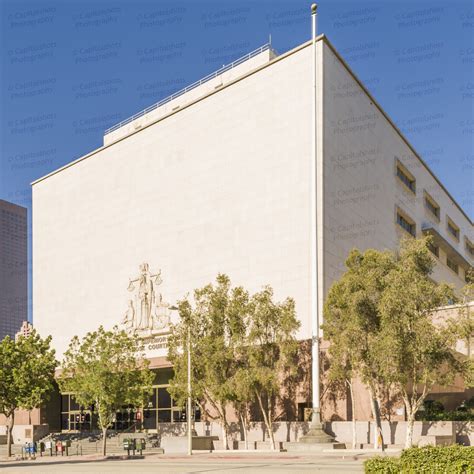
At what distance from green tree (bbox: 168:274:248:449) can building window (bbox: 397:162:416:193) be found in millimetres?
27981

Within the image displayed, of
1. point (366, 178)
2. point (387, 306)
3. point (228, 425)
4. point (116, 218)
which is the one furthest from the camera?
point (116, 218)

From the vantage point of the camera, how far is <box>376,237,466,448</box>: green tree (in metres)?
31.5

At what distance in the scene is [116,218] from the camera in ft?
211

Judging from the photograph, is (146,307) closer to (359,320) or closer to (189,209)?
(189,209)

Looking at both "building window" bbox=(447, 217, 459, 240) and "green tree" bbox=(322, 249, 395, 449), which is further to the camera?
"building window" bbox=(447, 217, 459, 240)

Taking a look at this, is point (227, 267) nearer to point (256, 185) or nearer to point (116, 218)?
point (256, 185)

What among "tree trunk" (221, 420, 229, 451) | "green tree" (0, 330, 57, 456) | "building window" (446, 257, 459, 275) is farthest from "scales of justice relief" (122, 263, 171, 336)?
"building window" (446, 257, 459, 275)

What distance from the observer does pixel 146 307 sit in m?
59.8

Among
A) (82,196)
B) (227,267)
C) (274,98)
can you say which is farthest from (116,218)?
(274,98)

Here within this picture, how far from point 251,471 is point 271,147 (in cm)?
3037

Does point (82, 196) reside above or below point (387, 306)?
above

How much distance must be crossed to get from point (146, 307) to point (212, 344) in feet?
64.2

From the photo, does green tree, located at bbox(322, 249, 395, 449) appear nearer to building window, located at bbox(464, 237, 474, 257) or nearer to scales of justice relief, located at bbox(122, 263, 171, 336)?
scales of justice relief, located at bbox(122, 263, 171, 336)

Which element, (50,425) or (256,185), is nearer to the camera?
(256,185)
